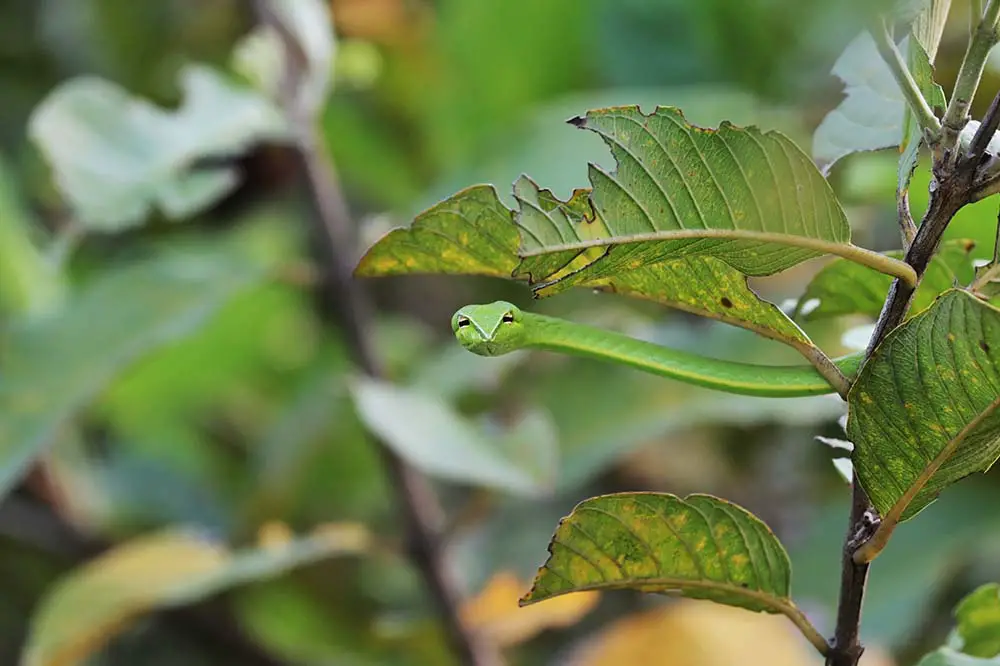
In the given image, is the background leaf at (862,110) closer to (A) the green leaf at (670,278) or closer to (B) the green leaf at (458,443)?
(A) the green leaf at (670,278)

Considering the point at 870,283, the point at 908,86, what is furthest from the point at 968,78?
the point at 870,283

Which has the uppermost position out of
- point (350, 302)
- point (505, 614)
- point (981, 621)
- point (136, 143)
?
point (136, 143)

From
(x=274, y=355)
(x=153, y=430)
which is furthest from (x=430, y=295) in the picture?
(x=153, y=430)

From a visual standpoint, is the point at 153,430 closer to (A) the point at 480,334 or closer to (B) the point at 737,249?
(A) the point at 480,334

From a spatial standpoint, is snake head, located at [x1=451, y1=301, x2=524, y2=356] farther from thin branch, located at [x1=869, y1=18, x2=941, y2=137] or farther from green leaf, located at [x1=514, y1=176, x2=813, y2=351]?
thin branch, located at [x1=869, y1=18, x2=941, y2=137]

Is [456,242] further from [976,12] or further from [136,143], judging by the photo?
[136,143]

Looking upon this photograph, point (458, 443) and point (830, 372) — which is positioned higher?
point (458, 443)

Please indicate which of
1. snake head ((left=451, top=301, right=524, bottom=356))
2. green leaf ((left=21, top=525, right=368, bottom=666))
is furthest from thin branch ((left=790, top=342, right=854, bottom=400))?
green leaf ((left=21, top=525, right=368, bottom=666))
